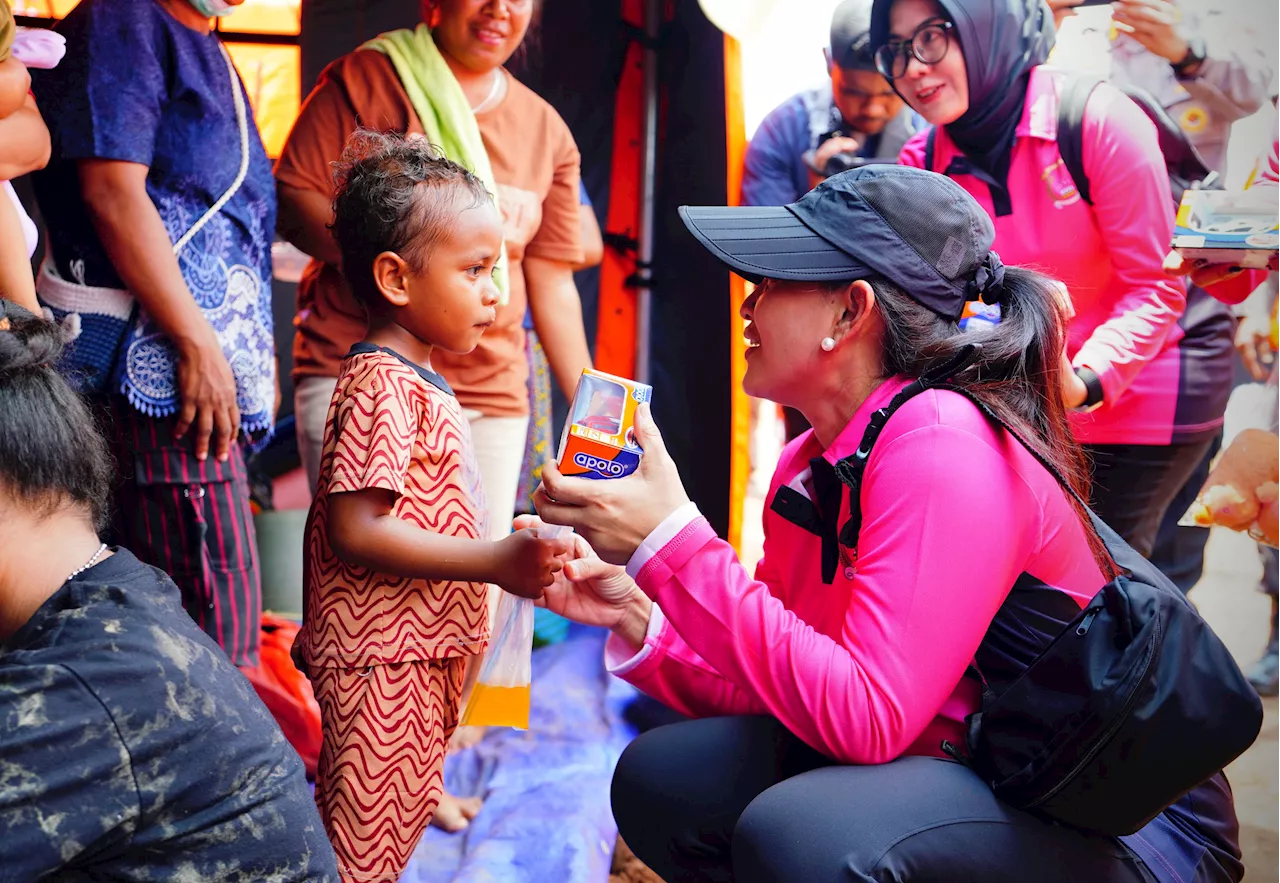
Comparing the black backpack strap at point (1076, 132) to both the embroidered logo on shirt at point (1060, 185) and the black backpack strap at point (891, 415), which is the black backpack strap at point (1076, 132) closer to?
the embroidered logo on shirt at point (1060, 185)

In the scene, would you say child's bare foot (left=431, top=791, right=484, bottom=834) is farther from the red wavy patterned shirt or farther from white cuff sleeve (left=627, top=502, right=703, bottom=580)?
white cuff sleeve (left=627, top=502, right=703, bottom=580)

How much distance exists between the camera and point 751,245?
5.10 feet

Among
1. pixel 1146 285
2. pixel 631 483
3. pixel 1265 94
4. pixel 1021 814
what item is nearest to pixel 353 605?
pixel 631 483

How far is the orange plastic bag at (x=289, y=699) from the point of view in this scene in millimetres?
2424

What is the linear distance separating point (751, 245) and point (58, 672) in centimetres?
106

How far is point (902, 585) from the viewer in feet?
4.34

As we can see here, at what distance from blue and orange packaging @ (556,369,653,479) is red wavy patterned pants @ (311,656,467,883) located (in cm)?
47

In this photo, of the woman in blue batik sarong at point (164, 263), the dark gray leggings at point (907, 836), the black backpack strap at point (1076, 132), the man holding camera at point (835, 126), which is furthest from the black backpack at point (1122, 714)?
the man holding camera at point (835, 126)

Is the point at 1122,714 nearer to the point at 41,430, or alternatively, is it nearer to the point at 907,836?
the point at 907,836

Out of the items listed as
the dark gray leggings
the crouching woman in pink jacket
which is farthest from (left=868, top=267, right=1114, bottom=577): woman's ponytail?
the dark gray leggings

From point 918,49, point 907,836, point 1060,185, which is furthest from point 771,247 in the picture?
point 918,49

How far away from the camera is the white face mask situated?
2117 millimetres

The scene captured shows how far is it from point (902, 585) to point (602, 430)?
0.45m

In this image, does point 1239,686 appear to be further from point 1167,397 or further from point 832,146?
point 832,146
